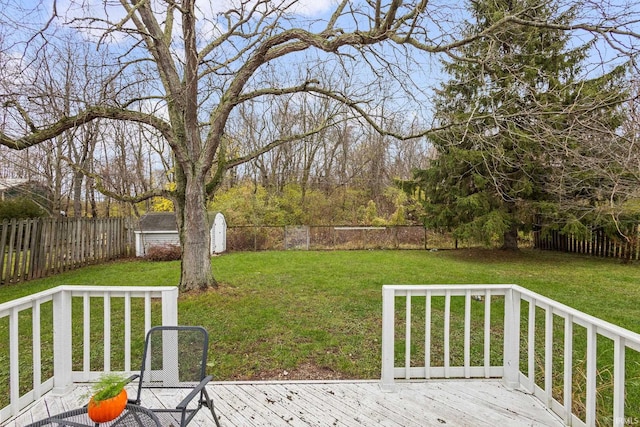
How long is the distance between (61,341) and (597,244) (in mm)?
13351

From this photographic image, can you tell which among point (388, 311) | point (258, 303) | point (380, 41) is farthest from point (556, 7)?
point (258, 303)

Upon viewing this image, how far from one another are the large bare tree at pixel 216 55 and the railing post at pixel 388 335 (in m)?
3.17

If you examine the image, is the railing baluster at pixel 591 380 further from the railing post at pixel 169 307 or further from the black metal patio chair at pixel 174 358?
the railing post at pixel 169 307

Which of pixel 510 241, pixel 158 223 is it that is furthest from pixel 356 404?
pixel 510 241

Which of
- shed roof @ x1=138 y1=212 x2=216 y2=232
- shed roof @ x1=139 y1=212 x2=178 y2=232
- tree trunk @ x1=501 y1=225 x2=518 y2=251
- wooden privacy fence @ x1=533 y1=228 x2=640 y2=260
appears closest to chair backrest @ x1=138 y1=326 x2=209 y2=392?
shed roof @ x1=138 y1=212 x2=216 y2=232

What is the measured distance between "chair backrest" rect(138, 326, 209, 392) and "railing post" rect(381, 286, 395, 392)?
53.7 inches

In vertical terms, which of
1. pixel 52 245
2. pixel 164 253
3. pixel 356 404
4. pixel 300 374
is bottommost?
pixel 300 374

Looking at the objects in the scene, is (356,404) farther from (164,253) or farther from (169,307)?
(164,253)

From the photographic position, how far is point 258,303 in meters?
5.69

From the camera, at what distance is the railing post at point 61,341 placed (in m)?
2.69

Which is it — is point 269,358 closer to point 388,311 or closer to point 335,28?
point 388,311

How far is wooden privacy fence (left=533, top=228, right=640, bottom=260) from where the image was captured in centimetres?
962

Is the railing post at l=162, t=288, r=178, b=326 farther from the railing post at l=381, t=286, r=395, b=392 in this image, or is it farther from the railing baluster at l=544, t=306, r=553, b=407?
the railing baluster at l=544, t=306, r=553, b=407

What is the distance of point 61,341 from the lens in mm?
2703
